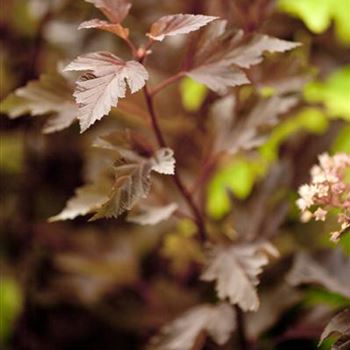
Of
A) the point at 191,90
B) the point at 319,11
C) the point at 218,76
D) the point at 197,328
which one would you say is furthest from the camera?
the point at 191,90

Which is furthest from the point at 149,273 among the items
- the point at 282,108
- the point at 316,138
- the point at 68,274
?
the point at 282,108

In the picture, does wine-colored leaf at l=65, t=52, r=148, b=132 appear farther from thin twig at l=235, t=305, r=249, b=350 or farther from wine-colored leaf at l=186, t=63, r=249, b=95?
thin twig at l=235, t=305, r=249, b=350

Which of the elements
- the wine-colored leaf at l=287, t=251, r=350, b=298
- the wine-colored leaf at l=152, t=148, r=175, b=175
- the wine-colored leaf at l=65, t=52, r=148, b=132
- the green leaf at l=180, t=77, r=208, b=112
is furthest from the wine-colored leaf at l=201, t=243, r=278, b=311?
the green leaf at l=180, t=77, r=208, b=112

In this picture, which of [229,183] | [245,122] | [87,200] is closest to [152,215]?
[87,200]

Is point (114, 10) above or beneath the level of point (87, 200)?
above

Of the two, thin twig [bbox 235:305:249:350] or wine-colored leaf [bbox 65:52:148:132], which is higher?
wine-colored leaf [bbox 65:52:148:132]

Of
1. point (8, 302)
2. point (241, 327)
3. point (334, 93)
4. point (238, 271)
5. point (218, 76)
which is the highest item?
point (218, 76)

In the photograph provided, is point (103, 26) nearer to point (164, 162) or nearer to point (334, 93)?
point (164, 162)
